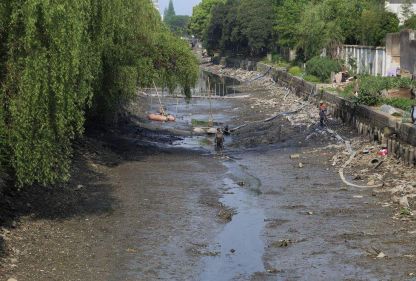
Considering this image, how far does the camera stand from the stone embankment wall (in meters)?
25.2

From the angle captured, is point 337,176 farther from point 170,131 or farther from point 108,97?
point 170,131

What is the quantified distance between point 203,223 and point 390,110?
1481cm

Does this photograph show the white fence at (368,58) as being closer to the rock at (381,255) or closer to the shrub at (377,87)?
the shrub at (377,87)

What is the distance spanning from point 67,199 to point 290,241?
6817 millimetres

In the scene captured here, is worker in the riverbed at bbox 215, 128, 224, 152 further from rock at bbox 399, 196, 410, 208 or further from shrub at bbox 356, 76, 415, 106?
rock at bbox 399, 196, 410, 208

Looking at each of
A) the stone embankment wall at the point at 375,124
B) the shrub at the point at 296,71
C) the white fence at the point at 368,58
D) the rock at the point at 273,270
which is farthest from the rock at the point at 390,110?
the shrub at the point at 296,71

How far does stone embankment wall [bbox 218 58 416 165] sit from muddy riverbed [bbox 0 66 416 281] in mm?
2220

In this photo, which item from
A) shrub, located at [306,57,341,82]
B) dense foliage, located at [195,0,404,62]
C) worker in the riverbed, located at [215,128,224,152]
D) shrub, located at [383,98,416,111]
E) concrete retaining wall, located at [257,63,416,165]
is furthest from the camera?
shrub, located at [306,57,341,82]

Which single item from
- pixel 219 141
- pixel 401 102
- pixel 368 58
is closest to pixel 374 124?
pixel 401 102

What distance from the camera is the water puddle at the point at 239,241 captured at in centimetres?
1508

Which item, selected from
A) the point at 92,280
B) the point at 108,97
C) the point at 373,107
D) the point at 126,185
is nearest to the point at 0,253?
the point at 92,280

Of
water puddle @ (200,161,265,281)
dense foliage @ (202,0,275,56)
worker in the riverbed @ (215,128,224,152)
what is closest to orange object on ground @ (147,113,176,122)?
worker in the riverbed @ (215,128,224,152)

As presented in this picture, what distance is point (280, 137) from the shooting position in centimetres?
3706

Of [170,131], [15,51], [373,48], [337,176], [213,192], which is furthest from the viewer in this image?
[373,48]
